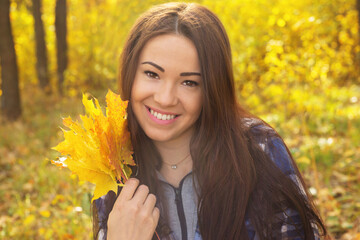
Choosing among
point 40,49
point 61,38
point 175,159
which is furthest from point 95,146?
point 40,49

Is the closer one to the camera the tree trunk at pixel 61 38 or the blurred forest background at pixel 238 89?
the blurred forest background at pixel 238 89

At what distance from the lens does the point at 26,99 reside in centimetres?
766

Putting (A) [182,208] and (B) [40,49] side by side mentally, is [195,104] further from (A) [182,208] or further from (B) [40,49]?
(B) [40,49]

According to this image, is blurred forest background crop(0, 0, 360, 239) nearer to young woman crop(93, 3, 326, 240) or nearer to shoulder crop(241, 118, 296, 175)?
young woman crop(93, 3, 326, 240)

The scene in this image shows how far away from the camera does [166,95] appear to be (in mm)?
1437

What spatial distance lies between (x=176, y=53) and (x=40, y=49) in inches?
324

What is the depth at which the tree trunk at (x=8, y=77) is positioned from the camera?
5.98 m

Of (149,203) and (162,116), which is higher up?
(162,116)

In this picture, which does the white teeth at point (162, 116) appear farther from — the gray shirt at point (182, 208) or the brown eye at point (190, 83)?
the gray shirt at point (182, 208)

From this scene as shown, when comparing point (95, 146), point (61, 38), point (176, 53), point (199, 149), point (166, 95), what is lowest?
point (61, 38)

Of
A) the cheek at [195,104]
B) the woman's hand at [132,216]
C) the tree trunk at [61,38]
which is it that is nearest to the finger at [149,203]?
the woman's hand at [132,216]

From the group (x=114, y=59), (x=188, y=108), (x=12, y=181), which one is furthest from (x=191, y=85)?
(x=114, y=59)

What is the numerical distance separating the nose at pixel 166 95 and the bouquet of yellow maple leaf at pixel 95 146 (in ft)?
0.67

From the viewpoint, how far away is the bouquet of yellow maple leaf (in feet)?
3.91
